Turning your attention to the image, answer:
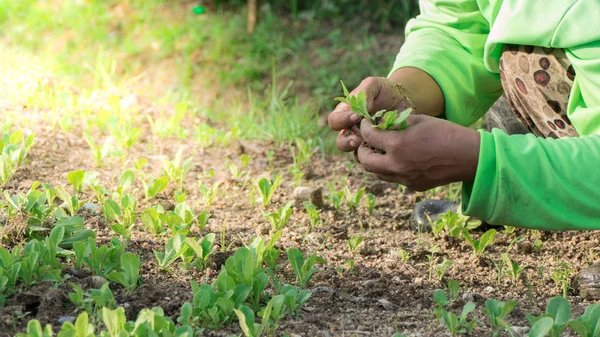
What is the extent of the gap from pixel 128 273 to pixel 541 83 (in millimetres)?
1232

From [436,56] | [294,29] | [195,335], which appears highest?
[436,56]

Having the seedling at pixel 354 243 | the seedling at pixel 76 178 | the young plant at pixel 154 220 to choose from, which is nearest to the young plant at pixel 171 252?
the young plant at pixel 154 220

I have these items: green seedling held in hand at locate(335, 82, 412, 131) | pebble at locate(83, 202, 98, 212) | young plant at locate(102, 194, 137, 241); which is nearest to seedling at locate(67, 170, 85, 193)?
pebble at locate(83, 202, 98, 212)

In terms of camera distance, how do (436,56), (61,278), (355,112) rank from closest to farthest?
1. (61,278)
2. (355,112)
3. (436,56)

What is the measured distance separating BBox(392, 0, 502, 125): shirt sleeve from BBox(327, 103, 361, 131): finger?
45cm

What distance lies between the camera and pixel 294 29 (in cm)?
473

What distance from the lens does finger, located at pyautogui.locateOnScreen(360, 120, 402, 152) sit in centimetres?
181

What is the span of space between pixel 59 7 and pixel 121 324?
3.72 meters

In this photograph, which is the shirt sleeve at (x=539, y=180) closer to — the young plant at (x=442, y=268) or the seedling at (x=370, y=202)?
the young plant at (x=442, y=268)

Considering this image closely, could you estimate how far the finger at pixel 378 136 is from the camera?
181 cm

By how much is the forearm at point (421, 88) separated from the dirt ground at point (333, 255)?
401 mm

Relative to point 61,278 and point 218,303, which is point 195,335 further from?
point 61,278

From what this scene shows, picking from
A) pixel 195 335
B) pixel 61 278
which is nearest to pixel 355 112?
pixel 195 335

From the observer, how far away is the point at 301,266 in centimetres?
198
